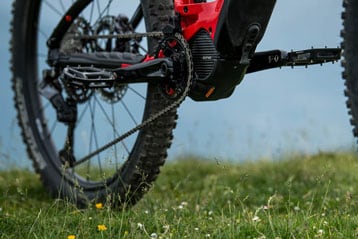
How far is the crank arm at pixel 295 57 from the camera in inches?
119

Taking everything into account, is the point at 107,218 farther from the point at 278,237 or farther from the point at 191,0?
the point at 191,0

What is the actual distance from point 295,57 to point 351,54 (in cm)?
26

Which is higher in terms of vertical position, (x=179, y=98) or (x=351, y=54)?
(x=351, y=54)

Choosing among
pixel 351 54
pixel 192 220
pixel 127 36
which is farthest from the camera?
pixel 127 36

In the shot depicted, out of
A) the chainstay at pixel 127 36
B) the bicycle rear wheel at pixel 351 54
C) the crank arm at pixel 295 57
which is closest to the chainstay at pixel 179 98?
the chainstay at pixel 127 36

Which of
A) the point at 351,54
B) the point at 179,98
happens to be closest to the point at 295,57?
the point at 351,54

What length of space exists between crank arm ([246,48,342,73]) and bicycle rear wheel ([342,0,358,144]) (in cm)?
6

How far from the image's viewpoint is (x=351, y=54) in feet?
10.2

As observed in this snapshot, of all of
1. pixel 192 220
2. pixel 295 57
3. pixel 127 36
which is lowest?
pixel 192 220

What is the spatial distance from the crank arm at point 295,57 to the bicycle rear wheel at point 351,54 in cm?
6

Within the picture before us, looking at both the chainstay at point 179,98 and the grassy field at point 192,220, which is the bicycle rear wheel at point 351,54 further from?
the chainstay at point 179,98

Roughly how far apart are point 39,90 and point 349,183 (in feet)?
7.24

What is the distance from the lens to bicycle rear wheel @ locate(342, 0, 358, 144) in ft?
10.2

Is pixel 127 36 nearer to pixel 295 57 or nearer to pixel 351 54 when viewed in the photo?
pixel 295 57
